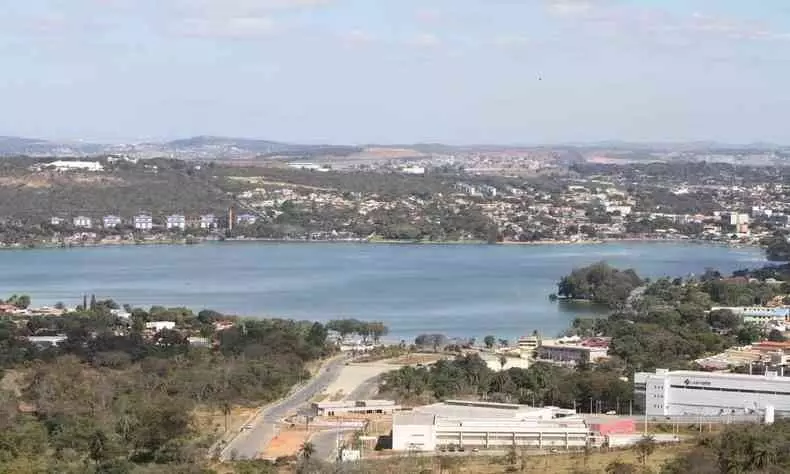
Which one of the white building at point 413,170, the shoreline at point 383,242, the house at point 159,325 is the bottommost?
the shoreline at point 383,242

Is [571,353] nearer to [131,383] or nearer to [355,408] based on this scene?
[355,408]

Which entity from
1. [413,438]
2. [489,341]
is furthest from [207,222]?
[413,438]

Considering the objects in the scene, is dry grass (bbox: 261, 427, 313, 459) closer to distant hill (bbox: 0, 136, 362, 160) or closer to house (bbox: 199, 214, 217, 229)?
house (bbox: 199, 214, 217, 229)

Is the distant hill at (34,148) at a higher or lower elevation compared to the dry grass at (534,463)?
lower

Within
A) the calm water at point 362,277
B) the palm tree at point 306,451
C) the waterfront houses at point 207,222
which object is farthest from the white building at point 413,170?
the palm tree at point 306,451

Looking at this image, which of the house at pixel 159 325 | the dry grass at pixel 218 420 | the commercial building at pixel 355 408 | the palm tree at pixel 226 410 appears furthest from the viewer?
the house at pixel 159 325

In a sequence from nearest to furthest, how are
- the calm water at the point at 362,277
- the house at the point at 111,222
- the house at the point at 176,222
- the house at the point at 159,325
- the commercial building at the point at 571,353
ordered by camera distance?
the commercial building at the point at 571,353 < the house at the point at 159,325 < the calm water at the point at 362,277 < the house at the point at 111,222 < the house at the point at 176,222

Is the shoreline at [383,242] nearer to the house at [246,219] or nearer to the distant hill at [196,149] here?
the house at [246,219]

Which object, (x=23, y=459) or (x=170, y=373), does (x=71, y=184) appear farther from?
(x=23, y=459)
